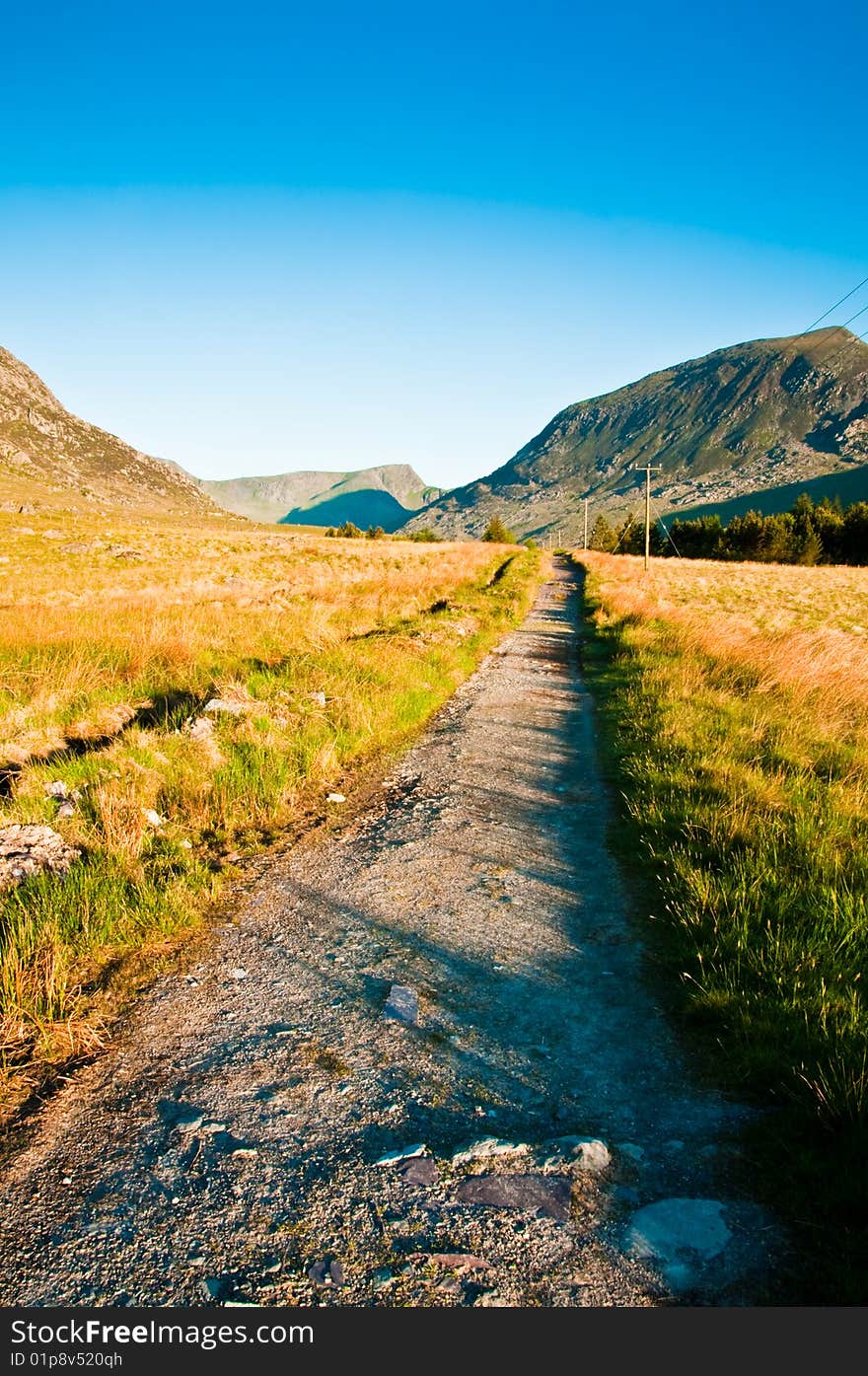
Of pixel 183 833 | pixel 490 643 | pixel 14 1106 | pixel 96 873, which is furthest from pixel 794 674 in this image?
pixel 14 1106

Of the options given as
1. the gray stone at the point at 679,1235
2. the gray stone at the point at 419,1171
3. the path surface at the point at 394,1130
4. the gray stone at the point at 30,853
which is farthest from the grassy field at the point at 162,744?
the gray stone at the point at 679,1235

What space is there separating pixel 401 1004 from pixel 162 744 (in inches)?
166

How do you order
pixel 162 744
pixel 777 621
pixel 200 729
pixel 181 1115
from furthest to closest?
pixel 777 621, pixel 200 729, pixel 162 744, pixel 181 1115

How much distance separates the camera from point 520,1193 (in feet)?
8.34

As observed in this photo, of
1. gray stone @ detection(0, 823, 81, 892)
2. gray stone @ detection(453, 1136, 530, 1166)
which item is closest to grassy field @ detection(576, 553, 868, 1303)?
gray stone @ detection(453, 1136, 530, 1166)

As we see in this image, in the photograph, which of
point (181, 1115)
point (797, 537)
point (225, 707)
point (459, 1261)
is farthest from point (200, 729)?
point (797, 537)

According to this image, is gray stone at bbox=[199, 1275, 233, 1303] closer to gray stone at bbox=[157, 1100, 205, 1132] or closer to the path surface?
the path surface

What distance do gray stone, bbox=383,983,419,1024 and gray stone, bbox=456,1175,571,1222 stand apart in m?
1.02

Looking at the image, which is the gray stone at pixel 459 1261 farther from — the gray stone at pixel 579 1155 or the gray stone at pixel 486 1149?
the gray stone at pixel 579 1155

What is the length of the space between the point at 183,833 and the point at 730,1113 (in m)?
A: 4.34

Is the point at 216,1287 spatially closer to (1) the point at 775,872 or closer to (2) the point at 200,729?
(1) the point at 775,872

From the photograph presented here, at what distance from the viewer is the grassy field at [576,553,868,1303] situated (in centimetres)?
269

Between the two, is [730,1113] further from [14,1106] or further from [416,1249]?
[14,1106]

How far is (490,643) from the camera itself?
16750 millimetres
